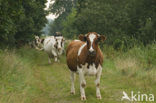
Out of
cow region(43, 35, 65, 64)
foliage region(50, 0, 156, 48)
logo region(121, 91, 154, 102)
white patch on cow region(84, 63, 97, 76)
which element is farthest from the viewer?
foliage region(50, 0, 156, 48)

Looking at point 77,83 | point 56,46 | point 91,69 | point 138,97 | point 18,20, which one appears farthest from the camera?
point 56,46

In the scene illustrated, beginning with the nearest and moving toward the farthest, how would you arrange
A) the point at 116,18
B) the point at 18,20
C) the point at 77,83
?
the point at 77,83
the point at 18,20
the point at 116,18

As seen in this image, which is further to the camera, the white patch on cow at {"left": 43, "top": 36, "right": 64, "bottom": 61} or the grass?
the white patch on cow at {"left": 43, "top": 36, "right": 64, "bottom": 61}

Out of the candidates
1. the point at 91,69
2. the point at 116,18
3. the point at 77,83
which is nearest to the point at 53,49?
the point at 77,83

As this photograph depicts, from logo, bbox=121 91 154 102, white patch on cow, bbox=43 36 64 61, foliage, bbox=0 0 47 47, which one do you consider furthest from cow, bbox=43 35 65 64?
logo, bbox=121 91 154 102

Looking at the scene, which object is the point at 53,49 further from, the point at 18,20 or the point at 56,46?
the point at 18,20

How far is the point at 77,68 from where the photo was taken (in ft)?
29.1

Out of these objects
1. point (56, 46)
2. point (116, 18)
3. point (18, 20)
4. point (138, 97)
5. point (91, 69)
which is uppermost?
point (116, 18)

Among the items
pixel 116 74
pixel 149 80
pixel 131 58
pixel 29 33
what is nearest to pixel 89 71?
pixel 149 80

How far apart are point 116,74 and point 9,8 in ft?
20.6

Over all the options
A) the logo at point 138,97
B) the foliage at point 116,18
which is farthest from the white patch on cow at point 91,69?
the foliage at point 116,18

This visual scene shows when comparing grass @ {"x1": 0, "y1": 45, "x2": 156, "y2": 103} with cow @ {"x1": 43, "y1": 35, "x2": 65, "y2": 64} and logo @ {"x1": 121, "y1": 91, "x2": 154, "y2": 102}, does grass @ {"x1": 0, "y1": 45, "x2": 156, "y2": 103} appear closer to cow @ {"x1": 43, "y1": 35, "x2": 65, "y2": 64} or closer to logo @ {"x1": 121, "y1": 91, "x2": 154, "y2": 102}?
logo @ {"x1": 121, "y1": 91, "x2": 154, "y2": 102}

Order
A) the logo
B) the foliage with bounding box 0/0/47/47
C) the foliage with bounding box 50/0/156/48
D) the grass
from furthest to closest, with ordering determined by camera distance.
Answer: the foliage with bounding box 50/0/156/48 < the foliage with bounding box 0/0/47/47 < the grass < the logo

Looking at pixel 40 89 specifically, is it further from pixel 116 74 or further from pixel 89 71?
pixel 116 74
